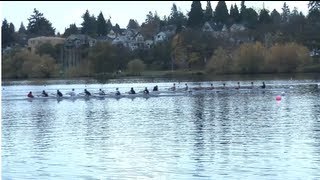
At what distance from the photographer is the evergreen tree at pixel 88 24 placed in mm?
139087

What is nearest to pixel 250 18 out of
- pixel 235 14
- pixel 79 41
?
pixel 235 14

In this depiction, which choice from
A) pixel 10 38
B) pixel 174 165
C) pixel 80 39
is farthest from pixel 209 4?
pixel 174 165

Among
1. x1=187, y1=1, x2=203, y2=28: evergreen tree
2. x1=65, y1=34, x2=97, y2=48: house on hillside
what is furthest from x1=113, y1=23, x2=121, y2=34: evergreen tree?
x1=187, y1=1, x2=203, y2=28: evergreen tree

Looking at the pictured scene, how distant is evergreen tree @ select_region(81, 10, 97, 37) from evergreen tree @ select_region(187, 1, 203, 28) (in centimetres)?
2655

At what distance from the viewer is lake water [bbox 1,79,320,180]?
17203 mm

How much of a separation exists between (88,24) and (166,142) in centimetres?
12028

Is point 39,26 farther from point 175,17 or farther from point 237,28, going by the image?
point 237,28

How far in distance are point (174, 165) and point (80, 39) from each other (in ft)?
357

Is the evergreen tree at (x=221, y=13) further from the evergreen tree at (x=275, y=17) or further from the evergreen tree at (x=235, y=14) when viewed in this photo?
the evergreen tree at (x=275, y=17)

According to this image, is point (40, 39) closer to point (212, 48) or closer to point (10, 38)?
point (10, 38)

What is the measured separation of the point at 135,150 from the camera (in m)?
21.1

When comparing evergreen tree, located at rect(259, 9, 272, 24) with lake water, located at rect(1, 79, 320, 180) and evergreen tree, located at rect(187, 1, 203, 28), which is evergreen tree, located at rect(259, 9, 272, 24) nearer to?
evergreen tree, located at rect(187, 1, 203, 28)

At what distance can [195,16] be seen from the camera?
11850cm

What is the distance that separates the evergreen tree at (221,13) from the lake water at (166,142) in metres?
86.1
